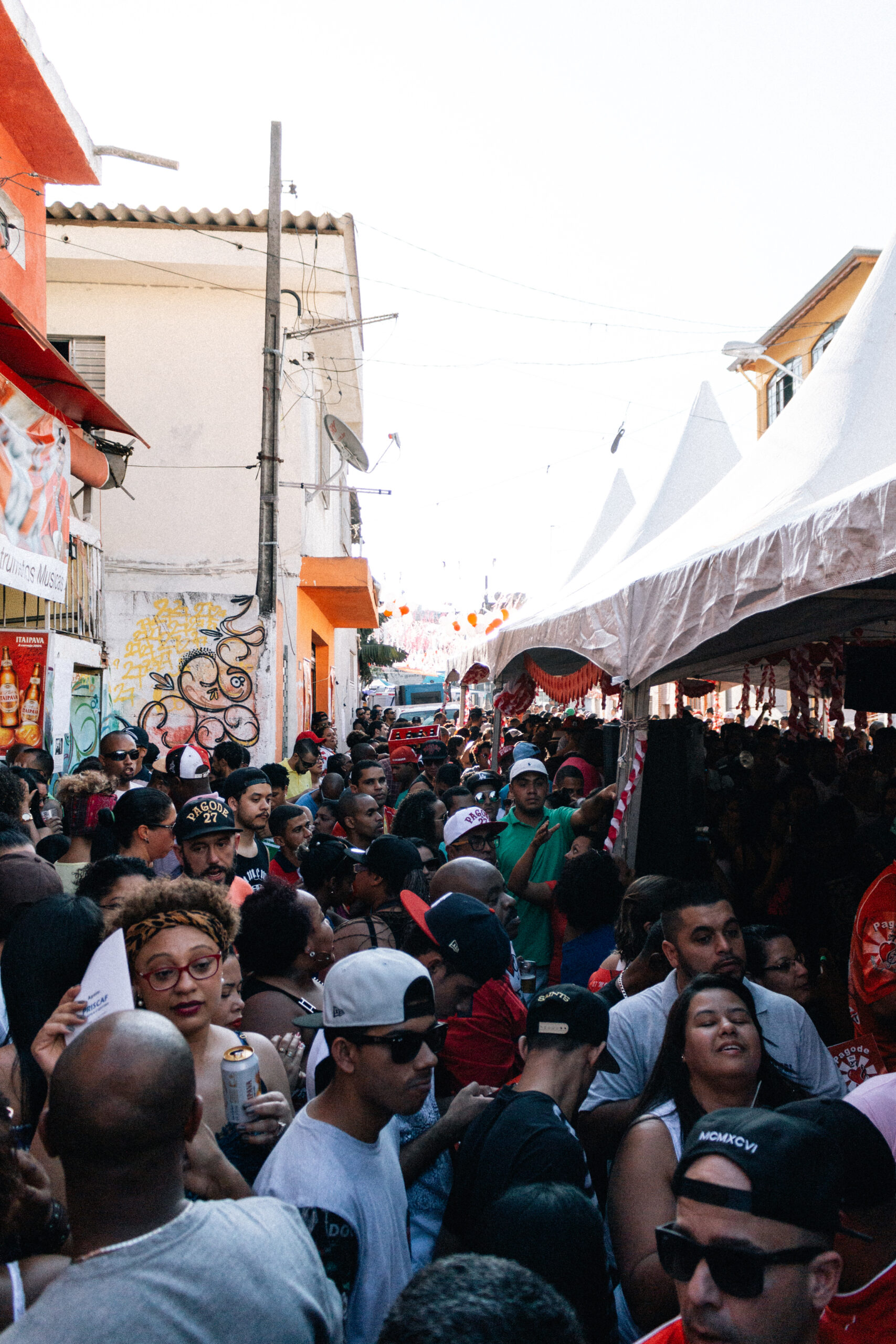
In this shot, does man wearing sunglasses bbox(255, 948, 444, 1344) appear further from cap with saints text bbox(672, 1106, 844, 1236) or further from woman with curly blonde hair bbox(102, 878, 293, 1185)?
cap with saints text bbox(672, 1106, 844, 1236)

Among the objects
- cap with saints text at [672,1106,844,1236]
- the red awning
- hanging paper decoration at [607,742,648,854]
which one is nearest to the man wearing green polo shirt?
hanging paper decoration at [607,742,648,854]

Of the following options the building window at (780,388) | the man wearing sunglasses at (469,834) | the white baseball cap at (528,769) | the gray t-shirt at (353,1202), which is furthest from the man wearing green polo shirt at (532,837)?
the building window at (780,388)

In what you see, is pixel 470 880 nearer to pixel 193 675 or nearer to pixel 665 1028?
pixel 665 1028

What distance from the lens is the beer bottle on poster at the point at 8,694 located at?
941 cm

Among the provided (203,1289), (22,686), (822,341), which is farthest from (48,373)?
(822,341)

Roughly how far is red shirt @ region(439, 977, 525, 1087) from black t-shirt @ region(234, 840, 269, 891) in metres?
2.31

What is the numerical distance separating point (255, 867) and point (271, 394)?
1014 cm

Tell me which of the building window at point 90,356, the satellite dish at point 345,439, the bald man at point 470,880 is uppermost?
the building window at point 90,356

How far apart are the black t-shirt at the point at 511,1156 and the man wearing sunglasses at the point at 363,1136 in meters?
0.16

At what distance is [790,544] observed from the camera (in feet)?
15.1

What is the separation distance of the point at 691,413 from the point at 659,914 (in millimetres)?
8065

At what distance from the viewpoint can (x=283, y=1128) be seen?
2.52m

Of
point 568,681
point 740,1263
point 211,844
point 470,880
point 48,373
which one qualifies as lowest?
point 740,1263

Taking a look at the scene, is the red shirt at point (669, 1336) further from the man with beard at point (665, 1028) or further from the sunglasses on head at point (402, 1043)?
the man with beard at point (665, 1028)
